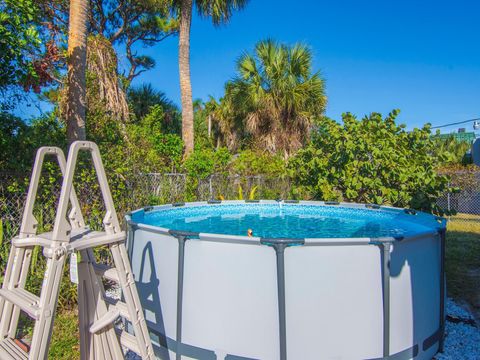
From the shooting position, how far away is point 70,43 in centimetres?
519

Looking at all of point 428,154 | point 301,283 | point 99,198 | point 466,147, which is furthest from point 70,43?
point 466,147

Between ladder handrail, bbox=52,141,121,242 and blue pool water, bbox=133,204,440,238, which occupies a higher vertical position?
ladder handrail, bbox=52,141,121,242

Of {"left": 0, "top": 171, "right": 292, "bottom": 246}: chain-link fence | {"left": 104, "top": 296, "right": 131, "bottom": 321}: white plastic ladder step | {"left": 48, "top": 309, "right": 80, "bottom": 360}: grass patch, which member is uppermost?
{"left": 0, "top": 171, "right": 292, "bottom": 246}: chain-link fence

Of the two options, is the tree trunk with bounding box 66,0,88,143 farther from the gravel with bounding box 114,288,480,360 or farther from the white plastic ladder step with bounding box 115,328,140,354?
the white plastic ladder step with bounding box 115,328,140,354

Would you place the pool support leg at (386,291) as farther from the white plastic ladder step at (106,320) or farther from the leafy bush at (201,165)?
the leafy bush at (201,165)

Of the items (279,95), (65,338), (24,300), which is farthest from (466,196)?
(24,300)

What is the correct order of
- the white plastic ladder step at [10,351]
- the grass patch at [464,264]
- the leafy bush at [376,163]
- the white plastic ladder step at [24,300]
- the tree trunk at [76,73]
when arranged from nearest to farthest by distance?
1. the white plastic ladder step at [24,300]
2. the white plastic ladder step at [10,351]
3. the grass patch at [464,264]
4. the tree trunk at [76,73]
5. the leafy bush at [376,163]

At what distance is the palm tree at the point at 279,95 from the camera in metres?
14.3

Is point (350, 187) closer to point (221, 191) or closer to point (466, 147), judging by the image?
point (221, 191)

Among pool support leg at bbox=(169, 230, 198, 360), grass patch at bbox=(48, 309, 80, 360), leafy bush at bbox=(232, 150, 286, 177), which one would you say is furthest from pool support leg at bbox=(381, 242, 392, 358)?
leafy bush at bbox=(232, 150, 286, 177)

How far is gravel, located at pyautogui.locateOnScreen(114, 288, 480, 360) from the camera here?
11.1ft

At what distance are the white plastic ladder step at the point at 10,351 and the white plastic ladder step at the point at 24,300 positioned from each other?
0.30m

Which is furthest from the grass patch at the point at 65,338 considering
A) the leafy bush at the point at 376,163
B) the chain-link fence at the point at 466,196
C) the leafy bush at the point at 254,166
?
the chain-link fence at the point at 466,196

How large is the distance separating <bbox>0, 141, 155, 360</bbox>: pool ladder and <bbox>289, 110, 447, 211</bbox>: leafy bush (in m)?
5.00
